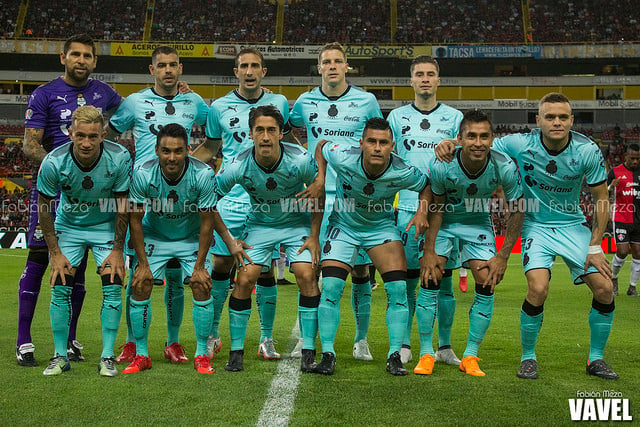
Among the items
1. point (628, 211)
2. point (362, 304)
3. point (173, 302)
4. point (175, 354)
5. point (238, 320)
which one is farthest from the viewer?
point (628, 211)

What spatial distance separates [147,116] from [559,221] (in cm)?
362

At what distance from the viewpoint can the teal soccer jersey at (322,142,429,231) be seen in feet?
17.4

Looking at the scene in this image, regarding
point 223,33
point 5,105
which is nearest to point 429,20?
point 223,33

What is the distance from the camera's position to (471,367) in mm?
5090

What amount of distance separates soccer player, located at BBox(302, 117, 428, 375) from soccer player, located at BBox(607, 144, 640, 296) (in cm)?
667

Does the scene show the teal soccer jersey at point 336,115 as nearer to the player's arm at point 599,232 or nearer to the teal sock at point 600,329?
the player's arm at point 599,232

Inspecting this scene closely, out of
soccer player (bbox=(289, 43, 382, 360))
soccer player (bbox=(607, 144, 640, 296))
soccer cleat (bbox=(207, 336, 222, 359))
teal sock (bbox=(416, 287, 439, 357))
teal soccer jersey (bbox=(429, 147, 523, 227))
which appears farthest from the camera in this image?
soccer player (bbox=(607, 144, 640, 296))

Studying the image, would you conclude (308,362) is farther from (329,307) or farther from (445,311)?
(445,311)

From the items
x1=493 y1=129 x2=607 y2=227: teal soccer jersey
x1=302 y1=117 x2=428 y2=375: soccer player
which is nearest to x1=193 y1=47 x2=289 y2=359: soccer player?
x1=302 y1=117 x2=428 y2=375: soccer player

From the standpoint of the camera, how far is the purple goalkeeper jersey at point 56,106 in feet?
18.2

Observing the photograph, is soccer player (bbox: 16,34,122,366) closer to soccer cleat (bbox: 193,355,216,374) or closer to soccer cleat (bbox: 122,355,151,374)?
soccer cleat (bbox: 122,355,151,374)

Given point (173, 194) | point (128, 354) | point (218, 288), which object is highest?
point (173, 194)

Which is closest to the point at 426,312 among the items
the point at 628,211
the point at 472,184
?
the point at 472,184

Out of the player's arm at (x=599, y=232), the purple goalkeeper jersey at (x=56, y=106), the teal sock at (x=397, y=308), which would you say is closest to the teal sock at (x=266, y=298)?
the teal sock at (x=397, y=308)
